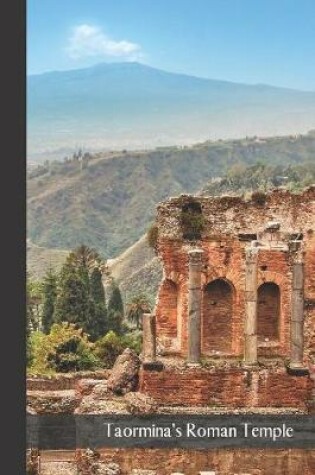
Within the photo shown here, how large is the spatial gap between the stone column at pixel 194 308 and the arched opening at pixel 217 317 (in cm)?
218

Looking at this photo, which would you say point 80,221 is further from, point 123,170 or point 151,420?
point 151,420

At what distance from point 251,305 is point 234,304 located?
2.03 m

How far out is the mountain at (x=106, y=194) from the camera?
152375 mm

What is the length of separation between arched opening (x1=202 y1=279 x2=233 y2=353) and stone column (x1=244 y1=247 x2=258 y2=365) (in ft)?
7.23

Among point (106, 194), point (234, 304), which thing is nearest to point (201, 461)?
point (234, 304)

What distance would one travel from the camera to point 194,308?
23.3 metres

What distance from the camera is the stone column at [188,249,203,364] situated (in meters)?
23.2

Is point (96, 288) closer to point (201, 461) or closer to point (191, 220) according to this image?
point (191, 220)

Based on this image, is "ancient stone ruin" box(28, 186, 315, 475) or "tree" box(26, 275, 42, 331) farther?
"tree" box(26, 275, 42, 331)

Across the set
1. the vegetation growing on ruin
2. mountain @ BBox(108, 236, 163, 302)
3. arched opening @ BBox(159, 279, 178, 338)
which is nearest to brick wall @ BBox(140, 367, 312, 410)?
arched opening @ BBox(159, 279, 178, 338)

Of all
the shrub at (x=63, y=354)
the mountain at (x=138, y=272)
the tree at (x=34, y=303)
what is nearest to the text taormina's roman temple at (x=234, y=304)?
the shrub at (x=63, y=354)

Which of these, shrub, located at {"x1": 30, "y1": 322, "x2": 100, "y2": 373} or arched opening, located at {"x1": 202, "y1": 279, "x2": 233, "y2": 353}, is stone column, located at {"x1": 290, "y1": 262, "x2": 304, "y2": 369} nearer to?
arched opening, located at {"x1": 202, "y1": 279, "x2": 233, "y2": 353}

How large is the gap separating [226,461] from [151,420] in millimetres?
1815

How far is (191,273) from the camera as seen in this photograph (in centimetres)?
2333
